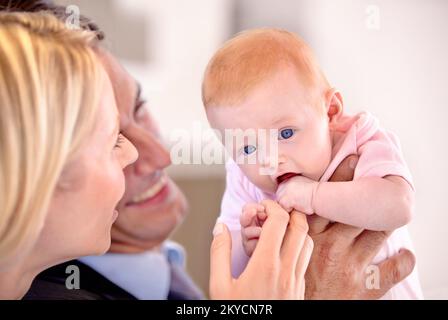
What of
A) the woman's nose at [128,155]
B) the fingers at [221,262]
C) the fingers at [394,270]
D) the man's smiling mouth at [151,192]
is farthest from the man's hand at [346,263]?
the man's smiling mouth at [151,192]

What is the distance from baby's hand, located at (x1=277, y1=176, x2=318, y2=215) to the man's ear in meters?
0.09

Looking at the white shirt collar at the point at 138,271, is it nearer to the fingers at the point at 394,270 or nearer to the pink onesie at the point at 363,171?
the pink onesie at the point at 363,171

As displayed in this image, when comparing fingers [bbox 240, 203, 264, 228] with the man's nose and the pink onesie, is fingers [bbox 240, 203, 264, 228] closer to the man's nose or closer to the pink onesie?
the pink onesie

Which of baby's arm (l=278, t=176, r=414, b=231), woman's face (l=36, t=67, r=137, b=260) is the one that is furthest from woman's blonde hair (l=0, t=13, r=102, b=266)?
baby's arm (l=278, t=176, r=414, b=231)

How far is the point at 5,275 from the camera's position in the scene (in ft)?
2.59

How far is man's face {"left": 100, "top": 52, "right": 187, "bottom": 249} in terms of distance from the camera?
1.04 meters

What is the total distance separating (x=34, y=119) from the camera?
0.71m

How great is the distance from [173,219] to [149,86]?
0.25m

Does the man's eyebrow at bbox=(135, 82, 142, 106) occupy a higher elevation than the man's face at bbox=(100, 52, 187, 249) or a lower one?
higher

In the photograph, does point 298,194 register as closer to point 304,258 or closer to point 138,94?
point 304,258

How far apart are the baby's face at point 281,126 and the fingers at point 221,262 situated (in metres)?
0.09

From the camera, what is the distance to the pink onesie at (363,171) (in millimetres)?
788
